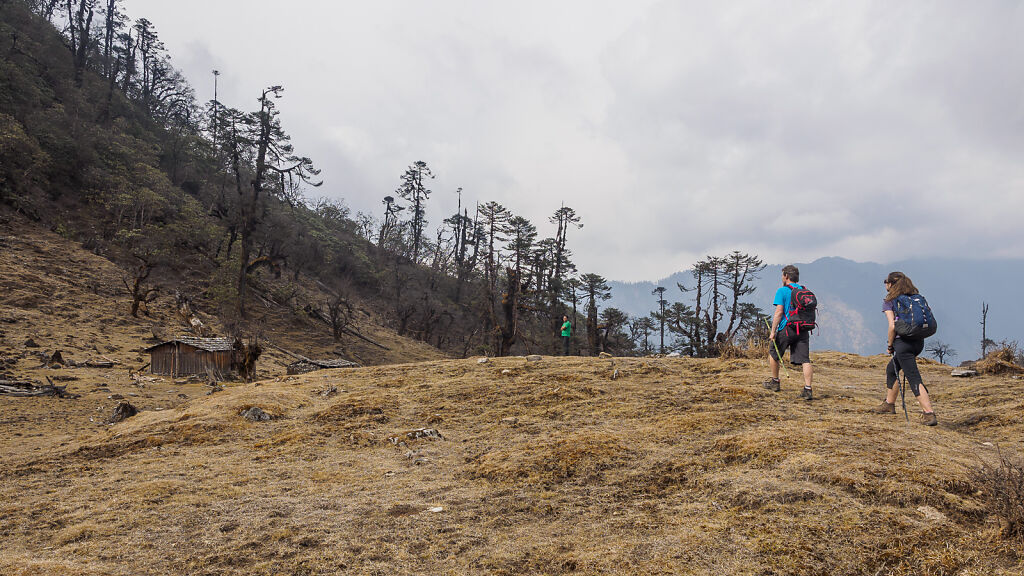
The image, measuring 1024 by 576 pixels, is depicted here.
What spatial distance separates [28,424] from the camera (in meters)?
8.48

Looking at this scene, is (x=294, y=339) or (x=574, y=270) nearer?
(x=294, y=339)

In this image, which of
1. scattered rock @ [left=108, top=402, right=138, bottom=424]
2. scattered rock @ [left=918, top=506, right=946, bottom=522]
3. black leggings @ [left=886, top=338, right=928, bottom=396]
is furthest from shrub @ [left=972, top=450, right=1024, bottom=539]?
scattered rock @ [left=108, top=402, right=138, bottom=424]

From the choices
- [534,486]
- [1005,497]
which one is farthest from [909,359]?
[534,486]

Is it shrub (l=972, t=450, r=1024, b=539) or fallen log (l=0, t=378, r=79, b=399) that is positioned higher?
shrub (l=972, t=450, r=1024, b=539)

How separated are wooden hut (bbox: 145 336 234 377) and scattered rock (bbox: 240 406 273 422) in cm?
854

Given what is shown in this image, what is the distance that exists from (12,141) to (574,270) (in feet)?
117

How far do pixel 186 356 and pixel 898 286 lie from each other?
59.9 ft

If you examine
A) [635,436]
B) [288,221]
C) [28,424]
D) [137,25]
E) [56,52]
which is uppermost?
[137,25]

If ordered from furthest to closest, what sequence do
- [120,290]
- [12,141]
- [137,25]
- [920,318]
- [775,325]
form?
1. [137,25]
2. [12,141]
3. [120,290]
4. [775,325]
5. [920,318]

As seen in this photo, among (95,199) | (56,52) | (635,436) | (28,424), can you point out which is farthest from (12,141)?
(635,436)

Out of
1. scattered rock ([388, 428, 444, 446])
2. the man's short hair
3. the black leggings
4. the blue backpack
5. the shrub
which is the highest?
the man's short hair

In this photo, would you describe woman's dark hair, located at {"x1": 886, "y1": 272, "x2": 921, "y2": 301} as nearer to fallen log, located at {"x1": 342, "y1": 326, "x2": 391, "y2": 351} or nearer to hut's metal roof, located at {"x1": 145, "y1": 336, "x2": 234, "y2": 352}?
hut's metal roof, located at {"x1": 145, "y1": 336, "x2": 234, "y2": 352}

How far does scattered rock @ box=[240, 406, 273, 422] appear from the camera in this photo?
301 inches

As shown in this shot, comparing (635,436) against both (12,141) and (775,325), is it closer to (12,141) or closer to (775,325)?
(775,325)
